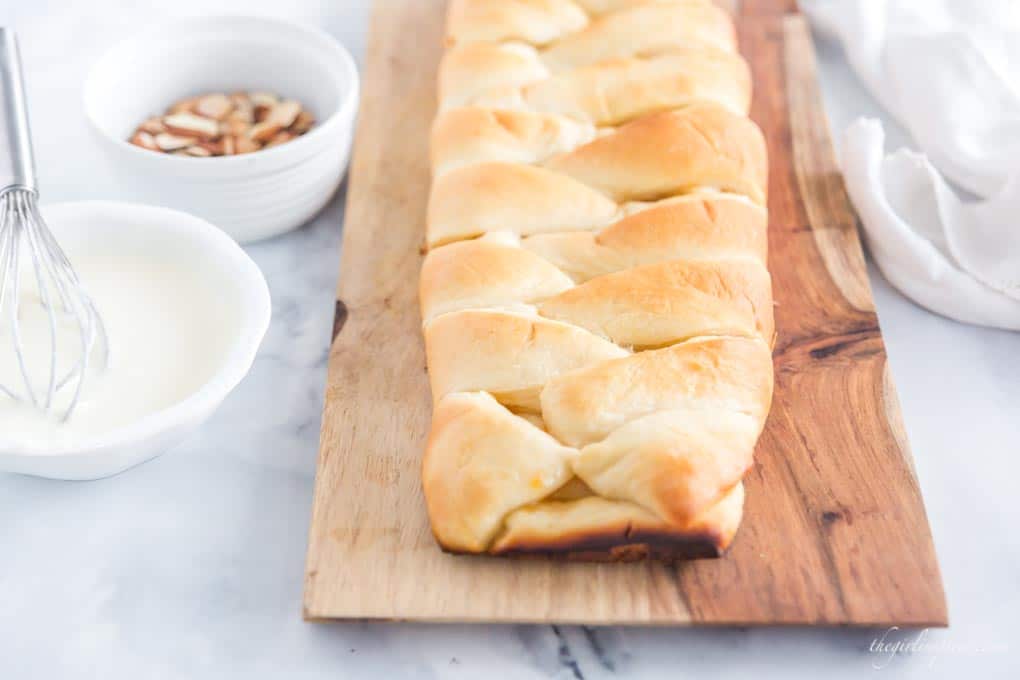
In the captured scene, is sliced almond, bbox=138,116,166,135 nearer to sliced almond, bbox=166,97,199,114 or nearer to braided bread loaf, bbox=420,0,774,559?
sliced almond, bbox=166,97,199,114

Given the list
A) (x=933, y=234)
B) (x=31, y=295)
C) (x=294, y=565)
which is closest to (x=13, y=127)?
(x=31, y=295)

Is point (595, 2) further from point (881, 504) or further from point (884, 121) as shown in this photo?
point (881, 504)

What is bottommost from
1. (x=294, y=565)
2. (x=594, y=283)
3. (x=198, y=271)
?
(x=294, y=565)

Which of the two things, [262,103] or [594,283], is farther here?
[262,103]

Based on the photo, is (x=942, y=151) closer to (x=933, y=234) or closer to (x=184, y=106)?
(x=933, y=234)

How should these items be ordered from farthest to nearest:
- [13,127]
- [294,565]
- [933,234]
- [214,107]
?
1. [214,107]
2. [933,234]
3. [13,127]
4. [294,565]
